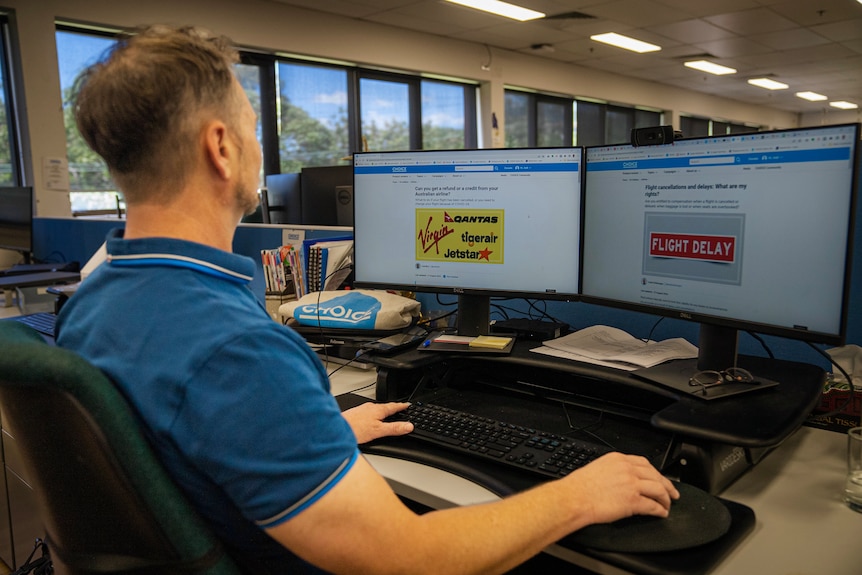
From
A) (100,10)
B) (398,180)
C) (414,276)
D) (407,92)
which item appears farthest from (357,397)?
(407,92)

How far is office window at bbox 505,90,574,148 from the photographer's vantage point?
790 centimetres

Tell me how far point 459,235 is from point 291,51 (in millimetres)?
4713

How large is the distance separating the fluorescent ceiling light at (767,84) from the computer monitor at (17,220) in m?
9.38

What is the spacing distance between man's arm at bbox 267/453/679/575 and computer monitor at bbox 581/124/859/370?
0.33 m

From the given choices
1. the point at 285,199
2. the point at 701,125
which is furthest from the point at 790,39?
the point at 285,199

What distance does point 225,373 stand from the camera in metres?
0.63

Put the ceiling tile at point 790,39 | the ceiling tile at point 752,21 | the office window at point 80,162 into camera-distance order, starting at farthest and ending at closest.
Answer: the ceiling tile at point 790,39
the ceiling tile at point 752,21
the office window at point 80,162

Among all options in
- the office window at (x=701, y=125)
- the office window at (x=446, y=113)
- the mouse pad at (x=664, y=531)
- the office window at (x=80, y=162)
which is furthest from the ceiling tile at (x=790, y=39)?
the mouse pad at (x=664, y=531)

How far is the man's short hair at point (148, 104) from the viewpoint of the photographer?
0.73 metres

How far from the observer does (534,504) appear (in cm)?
77

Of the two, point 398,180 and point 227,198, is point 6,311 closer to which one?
point 398,180

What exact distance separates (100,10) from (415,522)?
15.9 ft

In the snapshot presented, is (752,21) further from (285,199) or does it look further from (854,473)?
(854,473)

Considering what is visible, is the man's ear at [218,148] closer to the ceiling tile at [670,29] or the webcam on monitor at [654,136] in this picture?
the webcam on monitor at [654,136]
